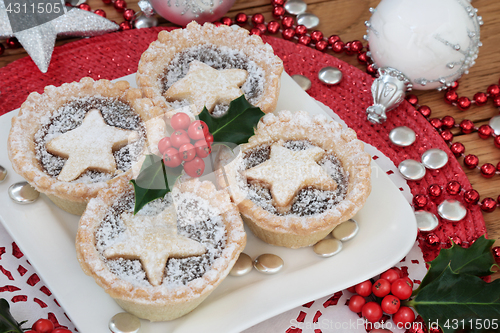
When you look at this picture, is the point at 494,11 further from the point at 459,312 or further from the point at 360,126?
the point at 459,312

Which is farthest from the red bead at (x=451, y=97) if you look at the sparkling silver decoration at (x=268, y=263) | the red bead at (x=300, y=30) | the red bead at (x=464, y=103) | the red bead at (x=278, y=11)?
the sparkling silver decoration at (x=268, y=263)

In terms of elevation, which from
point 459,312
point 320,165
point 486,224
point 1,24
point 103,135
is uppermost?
point 1,24

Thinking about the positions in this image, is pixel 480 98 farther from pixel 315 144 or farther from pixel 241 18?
pixel 241 18

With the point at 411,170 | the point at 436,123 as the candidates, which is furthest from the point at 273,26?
the point at 411,170

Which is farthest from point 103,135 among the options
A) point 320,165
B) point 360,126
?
point 360,126

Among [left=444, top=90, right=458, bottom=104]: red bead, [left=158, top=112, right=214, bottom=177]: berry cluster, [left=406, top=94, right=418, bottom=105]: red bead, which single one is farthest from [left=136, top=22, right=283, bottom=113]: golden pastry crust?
[left=444, top=90, right=458, bottom=104]: red bead

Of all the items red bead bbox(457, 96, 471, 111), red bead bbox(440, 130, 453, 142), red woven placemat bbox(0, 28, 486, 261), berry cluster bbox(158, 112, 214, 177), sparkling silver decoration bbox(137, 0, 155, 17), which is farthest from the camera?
sparkling silver decoration bbox(137, 0, 155, 17)

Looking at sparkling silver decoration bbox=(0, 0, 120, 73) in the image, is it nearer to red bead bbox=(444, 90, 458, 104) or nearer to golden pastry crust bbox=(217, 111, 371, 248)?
golden pastry crust bbox=(217, 111, 371, 248)
